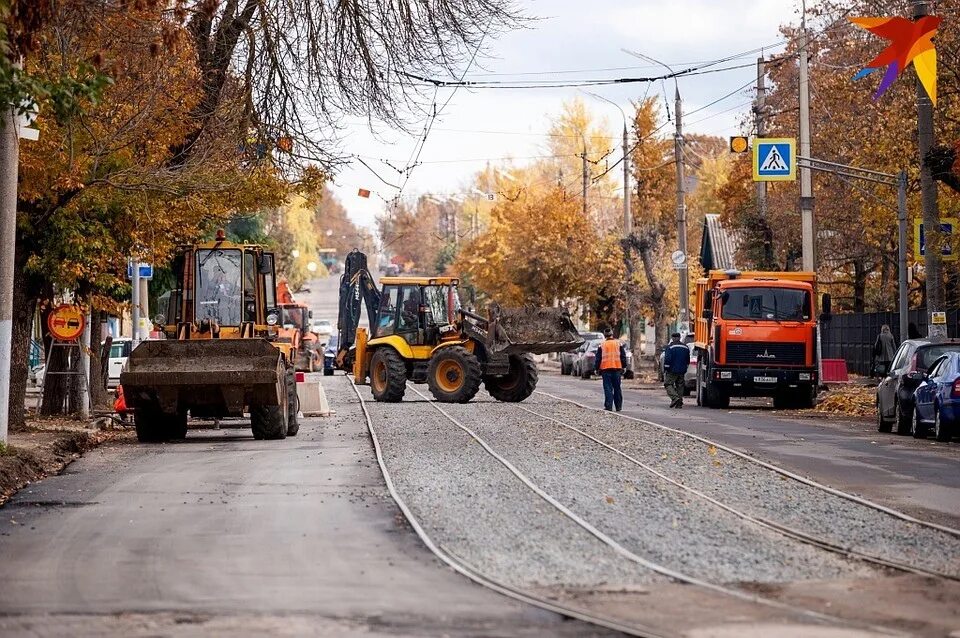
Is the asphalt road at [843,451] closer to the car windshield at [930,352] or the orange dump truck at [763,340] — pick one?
the orange dump truck at [763,340]

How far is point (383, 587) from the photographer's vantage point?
1058 centimetres

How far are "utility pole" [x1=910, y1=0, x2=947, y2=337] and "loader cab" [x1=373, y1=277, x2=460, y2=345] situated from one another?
10.5 metres

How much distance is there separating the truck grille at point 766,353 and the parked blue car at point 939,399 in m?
9.91

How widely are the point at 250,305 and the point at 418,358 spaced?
1047 cm

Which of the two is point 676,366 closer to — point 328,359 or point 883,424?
point 883,424

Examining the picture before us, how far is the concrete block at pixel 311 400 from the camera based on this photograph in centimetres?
3319

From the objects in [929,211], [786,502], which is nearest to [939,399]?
[929,211]

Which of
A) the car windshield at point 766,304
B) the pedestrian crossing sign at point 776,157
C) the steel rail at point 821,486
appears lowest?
the steel rail at point 821,486

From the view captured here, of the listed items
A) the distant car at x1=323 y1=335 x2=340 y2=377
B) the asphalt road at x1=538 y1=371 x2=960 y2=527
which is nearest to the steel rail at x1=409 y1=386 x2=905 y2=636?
the asphalt road at x1=538 y1=371 x2=960 y2=527


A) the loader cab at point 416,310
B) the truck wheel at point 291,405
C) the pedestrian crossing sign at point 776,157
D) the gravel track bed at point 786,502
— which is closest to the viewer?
the gravel track bed at point 786,502

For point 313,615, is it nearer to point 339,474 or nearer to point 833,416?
point 339,474

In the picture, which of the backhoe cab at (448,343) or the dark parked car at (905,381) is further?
the backhoe cab at (448,343)

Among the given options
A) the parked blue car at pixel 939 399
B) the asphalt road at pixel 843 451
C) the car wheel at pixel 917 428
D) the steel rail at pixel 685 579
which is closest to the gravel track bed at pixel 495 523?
the steel rail at pixel 685 579

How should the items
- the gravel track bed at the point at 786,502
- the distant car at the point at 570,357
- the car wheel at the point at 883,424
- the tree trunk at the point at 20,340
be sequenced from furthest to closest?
the distant car at the point at 570,357 < the car wheel at the point at 883,424 < the tree trunk at the point at 20,340 < the gravel track bed at the point at 786,502
